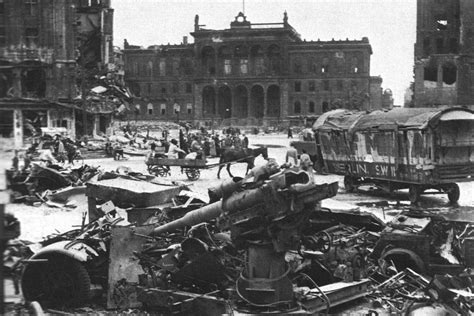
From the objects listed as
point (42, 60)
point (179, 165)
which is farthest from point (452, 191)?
point (42, 60)

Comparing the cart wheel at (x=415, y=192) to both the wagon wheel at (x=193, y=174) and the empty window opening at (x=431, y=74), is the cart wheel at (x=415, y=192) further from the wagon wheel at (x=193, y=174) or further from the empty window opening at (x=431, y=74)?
the empty window opening at (x=431, y=74)

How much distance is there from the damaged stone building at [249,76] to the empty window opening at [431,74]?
28.9 metres

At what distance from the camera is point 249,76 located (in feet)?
336

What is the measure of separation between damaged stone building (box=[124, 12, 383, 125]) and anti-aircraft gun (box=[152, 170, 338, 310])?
88482mm

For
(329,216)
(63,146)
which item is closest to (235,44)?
(63,146)

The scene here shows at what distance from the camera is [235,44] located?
101688 mm

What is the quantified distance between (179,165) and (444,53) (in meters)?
47.6

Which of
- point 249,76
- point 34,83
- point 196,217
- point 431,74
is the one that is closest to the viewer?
point 196,217

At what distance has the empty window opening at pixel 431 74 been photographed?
214ft

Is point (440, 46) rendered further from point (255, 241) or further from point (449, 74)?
point (255, 241)

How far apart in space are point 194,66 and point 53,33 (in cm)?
5404

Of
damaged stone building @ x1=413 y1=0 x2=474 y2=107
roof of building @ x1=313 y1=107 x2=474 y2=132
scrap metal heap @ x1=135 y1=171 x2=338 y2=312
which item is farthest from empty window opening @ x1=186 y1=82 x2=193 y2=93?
scrap metal heap @ x1=135 y1=171 x2=338 y2=312

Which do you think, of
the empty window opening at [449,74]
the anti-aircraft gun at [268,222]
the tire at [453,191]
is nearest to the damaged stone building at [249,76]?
the empty window opening at [449,74]

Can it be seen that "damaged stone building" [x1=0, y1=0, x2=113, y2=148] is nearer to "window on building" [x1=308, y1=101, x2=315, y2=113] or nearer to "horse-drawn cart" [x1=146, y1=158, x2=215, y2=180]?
"horse-drawn cart" [x1=146, y1=158, x2=215, y2=180]
